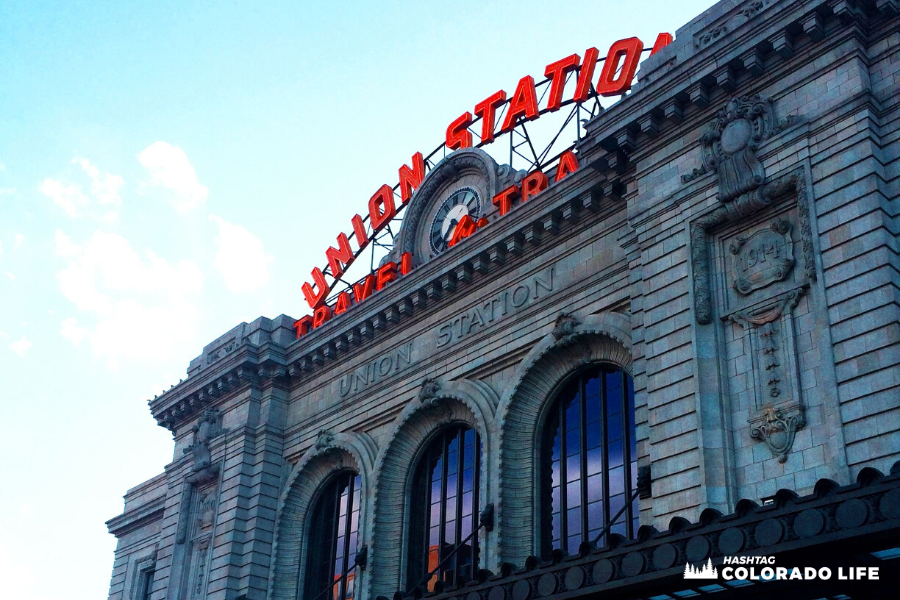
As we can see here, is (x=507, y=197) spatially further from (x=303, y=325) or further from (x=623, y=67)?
(x=303, y=325)

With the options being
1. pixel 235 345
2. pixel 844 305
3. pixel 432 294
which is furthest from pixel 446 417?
pixel 844 305

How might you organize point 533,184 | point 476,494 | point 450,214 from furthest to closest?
point 450,214 < point 533,184 < point 476,494

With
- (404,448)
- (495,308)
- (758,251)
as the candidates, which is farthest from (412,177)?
(758,251)

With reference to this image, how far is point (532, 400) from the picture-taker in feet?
101

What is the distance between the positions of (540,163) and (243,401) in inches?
559

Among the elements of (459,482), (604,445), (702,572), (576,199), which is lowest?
(702,572)

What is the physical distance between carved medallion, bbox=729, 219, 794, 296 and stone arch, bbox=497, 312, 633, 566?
454 cm

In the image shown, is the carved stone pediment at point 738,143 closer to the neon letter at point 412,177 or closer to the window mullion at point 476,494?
the window mullion at point 476,494

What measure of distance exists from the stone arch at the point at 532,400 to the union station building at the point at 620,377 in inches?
2.8

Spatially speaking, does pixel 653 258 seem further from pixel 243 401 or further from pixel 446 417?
pixel 243 401

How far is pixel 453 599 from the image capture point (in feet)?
69.9

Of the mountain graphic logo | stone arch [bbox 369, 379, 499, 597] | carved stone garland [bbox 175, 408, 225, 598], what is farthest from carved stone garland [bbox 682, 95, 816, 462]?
carved stone garland [bbox 175, 408, 225, 598]

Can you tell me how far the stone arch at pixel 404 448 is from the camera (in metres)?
31.9

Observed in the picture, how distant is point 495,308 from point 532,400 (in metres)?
3.38
